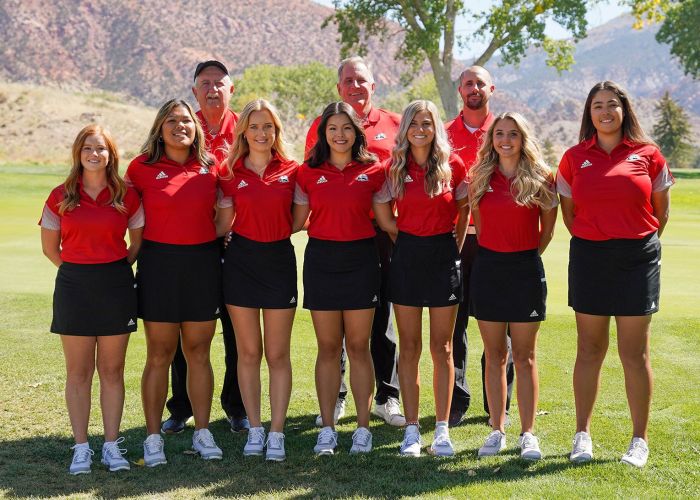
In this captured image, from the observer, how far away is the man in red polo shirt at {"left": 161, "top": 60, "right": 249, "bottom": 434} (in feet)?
20.8

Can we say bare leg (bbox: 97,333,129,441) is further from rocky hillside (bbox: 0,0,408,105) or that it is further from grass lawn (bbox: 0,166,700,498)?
rocky hillside (bbox: 0,0,408,105)

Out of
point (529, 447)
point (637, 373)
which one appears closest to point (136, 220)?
point (529, 447)

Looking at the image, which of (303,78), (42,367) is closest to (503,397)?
(42,367)

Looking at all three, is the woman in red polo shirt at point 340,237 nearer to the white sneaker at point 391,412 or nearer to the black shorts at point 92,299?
the white sneaker at point 391,412

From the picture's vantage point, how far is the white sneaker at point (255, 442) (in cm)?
568

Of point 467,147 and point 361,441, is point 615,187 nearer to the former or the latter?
point 467,147

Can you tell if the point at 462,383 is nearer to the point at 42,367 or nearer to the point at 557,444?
the point at 557,444

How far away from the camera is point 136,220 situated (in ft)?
18.0

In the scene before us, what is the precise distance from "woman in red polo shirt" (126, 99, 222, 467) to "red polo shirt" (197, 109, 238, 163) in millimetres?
594

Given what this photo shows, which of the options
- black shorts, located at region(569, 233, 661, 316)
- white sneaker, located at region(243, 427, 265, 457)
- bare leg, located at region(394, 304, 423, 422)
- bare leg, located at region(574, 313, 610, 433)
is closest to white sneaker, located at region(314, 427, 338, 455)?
white sneaker, located at region(243, 427, 265, 457)

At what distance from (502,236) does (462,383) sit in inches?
56.4

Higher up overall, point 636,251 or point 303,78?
point 303,78

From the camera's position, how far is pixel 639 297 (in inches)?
209

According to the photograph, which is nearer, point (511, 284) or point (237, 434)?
point (511, 284)
